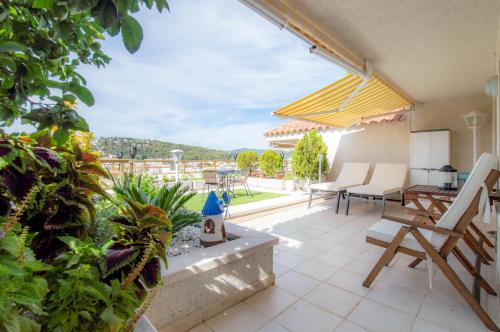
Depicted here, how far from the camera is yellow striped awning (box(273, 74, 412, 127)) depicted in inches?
223

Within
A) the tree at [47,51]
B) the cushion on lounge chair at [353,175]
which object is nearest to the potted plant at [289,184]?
the cushion on lounge chair at [353,175]

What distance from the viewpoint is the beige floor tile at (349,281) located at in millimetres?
3064

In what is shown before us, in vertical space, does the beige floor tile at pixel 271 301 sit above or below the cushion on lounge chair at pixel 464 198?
below

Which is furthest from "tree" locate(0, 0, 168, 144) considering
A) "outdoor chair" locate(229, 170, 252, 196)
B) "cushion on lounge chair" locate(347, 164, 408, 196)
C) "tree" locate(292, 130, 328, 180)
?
"tree" locate(292, 130, 328, 180)

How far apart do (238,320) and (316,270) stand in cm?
153

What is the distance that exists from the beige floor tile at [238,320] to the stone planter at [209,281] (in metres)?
0.07

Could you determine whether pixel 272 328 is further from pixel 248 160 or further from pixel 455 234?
pixel 248 160

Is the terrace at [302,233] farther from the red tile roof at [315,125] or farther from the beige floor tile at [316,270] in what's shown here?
the red tile roof at [315,125]

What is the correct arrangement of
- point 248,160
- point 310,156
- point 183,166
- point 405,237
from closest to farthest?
1. point 405,237
2. point 310,156
3. point 183,166
4. point 248,160

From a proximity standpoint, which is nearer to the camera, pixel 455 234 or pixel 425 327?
pixel 425 327

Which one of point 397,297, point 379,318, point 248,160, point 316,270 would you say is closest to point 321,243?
point 316,270

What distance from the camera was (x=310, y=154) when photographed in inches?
406

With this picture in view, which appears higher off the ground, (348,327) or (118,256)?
(118,256)

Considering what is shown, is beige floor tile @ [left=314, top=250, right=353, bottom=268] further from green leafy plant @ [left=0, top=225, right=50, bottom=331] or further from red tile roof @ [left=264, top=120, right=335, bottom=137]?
red tile roof @ [left=264, top=120, right=335, bottom=137]
